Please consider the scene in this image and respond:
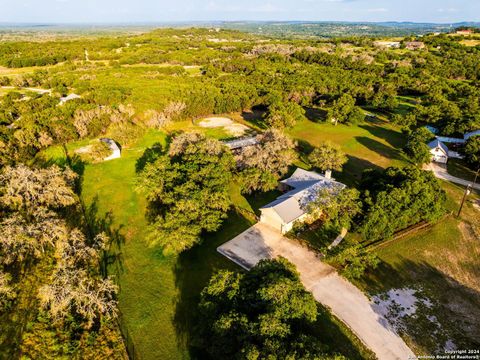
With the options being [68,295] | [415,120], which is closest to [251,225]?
[68,295]

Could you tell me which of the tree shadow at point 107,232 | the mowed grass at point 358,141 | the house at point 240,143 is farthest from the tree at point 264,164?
the tree shadow at point 107,232

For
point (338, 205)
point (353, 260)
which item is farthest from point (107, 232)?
point (353, 260)

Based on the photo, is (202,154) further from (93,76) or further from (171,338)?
(93,76)

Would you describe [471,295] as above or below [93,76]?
below

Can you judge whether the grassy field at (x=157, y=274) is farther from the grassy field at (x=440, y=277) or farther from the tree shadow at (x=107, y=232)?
the grassy field at (x=440, y=277)

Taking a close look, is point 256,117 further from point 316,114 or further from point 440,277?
point 440,277
